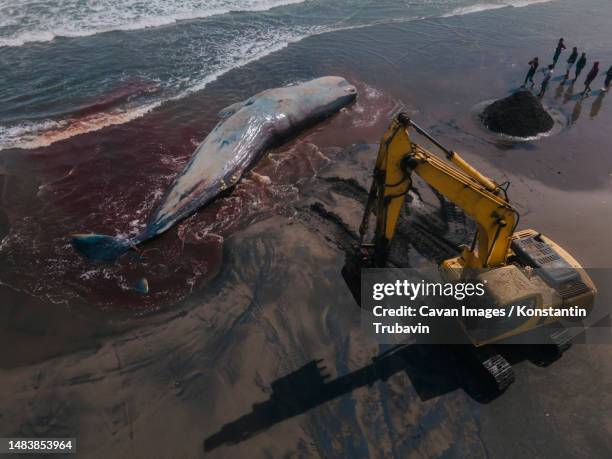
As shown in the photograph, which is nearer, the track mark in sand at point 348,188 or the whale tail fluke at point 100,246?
the whale tail fluke at point 100,246

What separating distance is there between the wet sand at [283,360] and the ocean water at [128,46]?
8.47ft

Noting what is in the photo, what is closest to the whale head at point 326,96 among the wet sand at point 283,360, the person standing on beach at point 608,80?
the wet sand at point 283,360

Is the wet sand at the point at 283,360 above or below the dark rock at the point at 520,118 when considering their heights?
below

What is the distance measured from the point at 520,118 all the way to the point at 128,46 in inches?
750

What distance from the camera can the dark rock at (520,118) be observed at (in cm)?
1631

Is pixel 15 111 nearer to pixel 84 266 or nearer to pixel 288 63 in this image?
pixel 84 266

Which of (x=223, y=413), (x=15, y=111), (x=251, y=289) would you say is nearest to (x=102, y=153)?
(x=15, y=111)

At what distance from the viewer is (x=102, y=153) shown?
13984 millimetres

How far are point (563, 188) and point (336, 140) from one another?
798 centimetres

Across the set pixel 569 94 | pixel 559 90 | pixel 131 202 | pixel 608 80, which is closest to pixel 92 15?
pixel 131 202

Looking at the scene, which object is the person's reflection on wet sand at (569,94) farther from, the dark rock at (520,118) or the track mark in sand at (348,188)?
the track mark in sand at (348,188)

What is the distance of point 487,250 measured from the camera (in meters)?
8.27

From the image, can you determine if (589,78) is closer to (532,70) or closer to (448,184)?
(532,70)

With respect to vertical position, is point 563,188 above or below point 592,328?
above
